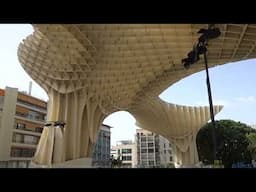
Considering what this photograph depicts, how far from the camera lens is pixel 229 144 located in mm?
49094

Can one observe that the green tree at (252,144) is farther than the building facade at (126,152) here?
No

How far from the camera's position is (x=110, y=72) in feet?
98.6

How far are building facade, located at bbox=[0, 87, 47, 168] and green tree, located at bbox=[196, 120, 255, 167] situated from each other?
31.8m

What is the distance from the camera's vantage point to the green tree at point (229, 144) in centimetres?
4731

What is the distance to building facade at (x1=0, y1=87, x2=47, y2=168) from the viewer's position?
1738 inches

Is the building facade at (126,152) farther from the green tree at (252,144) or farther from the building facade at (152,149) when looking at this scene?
the green tree at (252,144)

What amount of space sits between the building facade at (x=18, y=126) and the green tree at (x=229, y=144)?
A: 31.8 meters

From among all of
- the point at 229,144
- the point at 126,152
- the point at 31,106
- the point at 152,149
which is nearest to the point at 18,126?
the point at 31,106

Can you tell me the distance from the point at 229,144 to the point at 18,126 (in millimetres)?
37621

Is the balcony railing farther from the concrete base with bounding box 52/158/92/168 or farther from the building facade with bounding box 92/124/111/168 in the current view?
the building facade with bounding box 92/124/111/168

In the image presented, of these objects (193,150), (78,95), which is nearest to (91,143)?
(78,95)

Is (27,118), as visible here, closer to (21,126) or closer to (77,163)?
(21,126)

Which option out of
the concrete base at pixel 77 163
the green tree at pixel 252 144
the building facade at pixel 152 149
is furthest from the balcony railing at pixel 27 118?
the building facade at pixel 152 149
